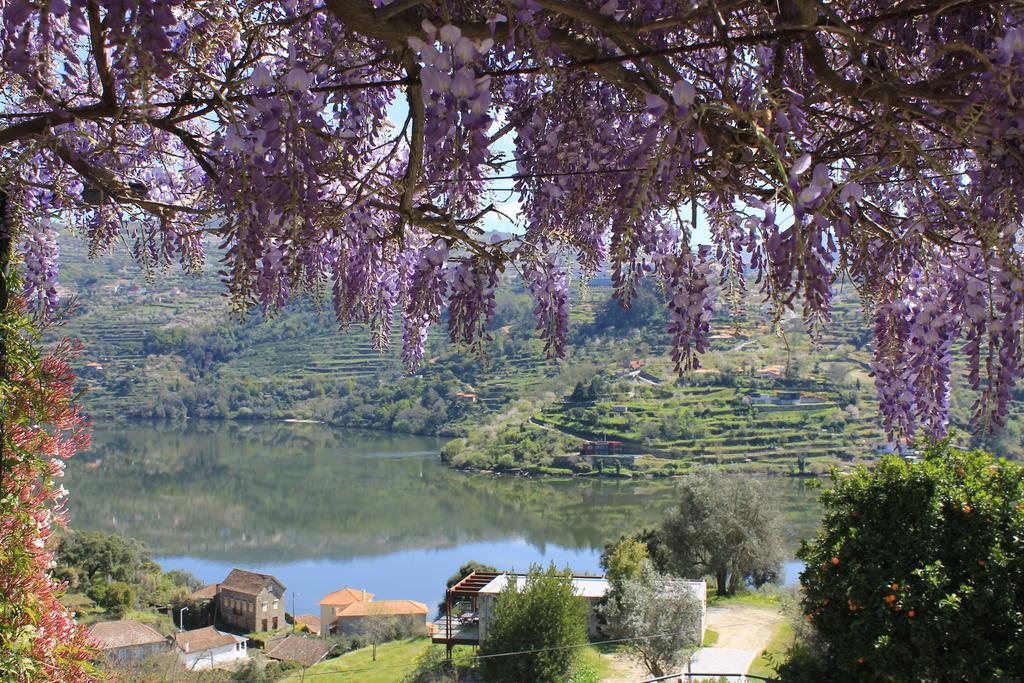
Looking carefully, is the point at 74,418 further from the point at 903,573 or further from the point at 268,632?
the point at 268,632

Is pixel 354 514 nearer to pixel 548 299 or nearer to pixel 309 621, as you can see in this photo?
pixel 309 621

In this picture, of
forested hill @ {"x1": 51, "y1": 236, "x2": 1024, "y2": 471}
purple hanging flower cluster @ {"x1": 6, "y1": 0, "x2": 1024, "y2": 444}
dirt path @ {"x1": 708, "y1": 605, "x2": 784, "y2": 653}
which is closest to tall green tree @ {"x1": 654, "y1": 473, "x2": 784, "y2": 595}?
dirt path @ {"x1": 708, "y1": 605, "x2": 784, "y2": 653}

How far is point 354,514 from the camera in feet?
121

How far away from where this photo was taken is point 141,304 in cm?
6338

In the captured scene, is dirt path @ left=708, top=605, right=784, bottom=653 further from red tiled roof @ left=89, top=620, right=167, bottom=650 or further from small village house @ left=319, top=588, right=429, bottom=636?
red tiled roof @ left=89, top=620, right=167, bottom=650

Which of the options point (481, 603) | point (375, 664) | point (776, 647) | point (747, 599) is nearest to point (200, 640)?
point (375, 664)

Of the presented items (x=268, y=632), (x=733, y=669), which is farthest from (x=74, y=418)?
(x=268, y=632)

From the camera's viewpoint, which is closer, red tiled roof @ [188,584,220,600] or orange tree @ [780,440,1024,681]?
orange tree @ [780,440,1024,681]

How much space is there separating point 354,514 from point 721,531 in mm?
20401

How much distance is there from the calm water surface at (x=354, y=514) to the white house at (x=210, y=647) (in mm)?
6226

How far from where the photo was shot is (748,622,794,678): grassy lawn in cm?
1301

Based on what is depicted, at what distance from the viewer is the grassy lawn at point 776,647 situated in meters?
13.0

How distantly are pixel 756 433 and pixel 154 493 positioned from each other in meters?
30.0

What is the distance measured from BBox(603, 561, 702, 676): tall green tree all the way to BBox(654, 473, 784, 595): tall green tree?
17.3 ft
